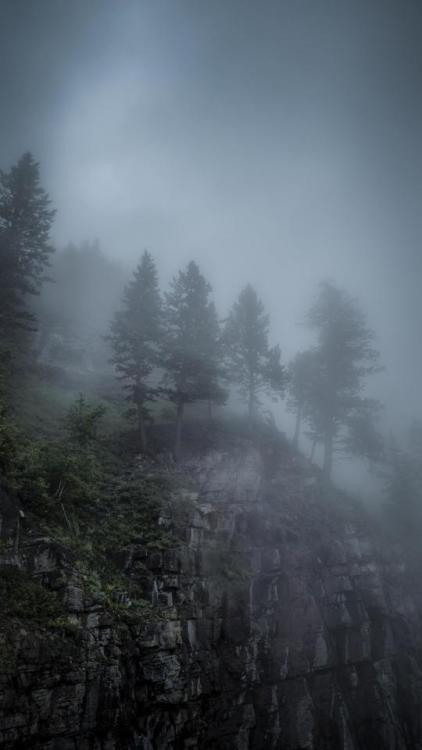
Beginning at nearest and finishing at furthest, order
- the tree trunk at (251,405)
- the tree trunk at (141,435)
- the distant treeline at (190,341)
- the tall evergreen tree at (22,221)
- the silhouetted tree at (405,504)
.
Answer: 1. the tree trunk at (141,435)
2. the tall evergreen tree at (22,221)
3. the distant treeline at (190,341)
4. the silhouetted tree at (405,504)
5. the tree trunk at (251,405)

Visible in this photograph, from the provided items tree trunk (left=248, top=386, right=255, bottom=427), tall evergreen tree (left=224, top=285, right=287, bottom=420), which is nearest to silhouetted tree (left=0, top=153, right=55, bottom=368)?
tall evergreen tree (left=224, top=285, right=287, bottom=420)

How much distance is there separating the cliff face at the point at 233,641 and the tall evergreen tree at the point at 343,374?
883cm

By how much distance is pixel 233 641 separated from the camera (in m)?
13.6

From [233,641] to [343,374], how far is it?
70.8 ft

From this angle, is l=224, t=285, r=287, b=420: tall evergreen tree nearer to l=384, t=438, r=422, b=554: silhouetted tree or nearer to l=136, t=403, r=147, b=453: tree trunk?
l=136, t=403, r=147, b=453: tree trunk

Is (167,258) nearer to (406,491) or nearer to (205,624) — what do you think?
(406,491)

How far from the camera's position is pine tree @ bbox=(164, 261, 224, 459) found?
76.2ft

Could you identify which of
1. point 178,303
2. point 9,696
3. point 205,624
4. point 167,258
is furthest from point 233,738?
point 167,258

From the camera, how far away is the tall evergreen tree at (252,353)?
2891cm

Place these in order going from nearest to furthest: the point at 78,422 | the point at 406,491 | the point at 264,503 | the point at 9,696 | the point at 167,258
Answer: the point at 9,696
the point at 78,422
the point at 264,503
the point at 406,491
the point at 167,258

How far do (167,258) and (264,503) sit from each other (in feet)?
327

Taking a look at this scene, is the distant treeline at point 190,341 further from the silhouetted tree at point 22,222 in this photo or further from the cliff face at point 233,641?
the cliff face at point 233,641

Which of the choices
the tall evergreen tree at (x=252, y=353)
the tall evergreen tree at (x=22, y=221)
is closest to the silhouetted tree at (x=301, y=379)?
the tall evergreen tree at (x=252, y=353)

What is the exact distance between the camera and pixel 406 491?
25.1 meters
